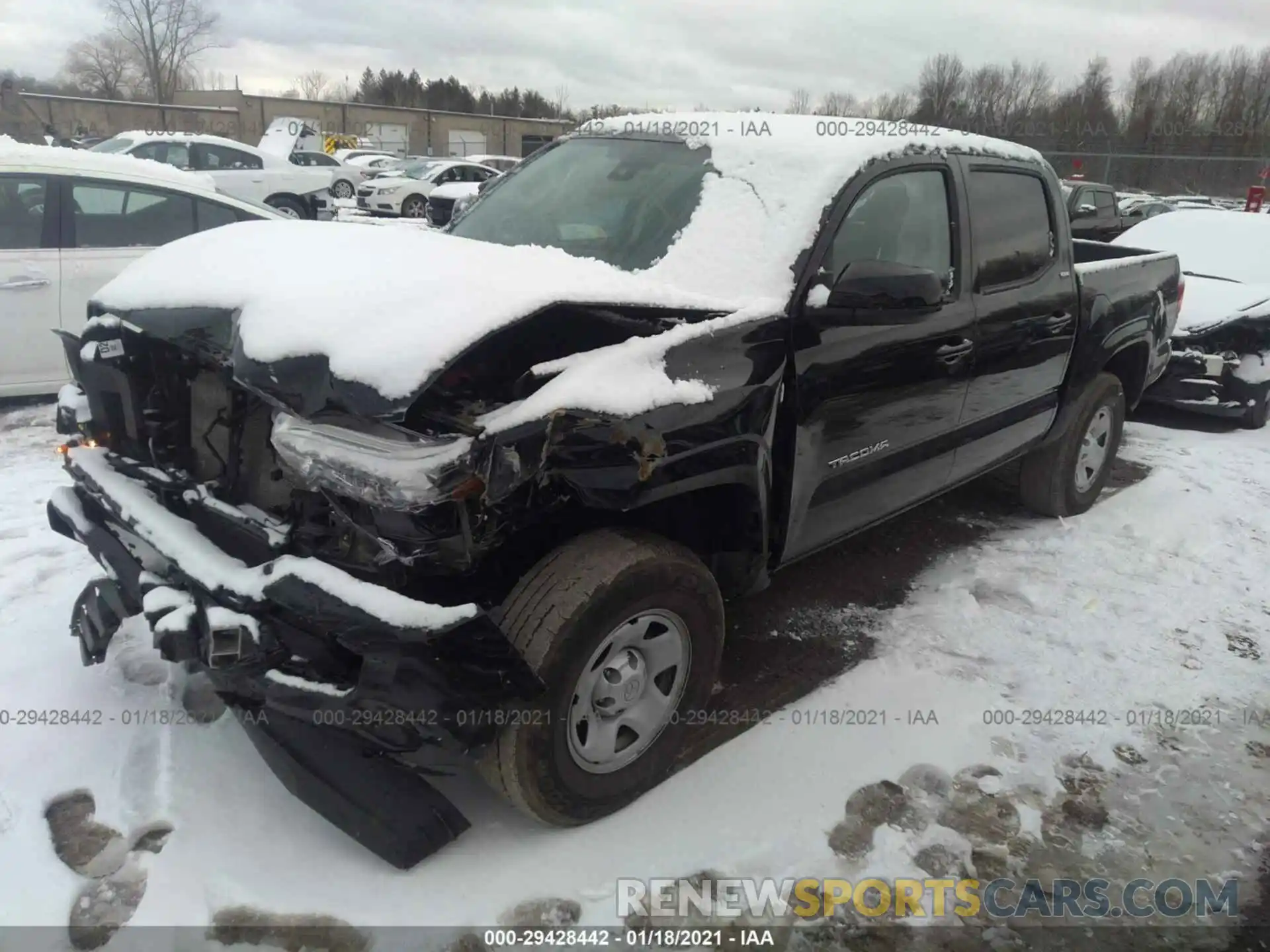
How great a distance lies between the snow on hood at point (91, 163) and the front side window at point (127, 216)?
88 millimetres

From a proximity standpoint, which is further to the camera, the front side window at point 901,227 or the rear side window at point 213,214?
the rear side window at point 213,214

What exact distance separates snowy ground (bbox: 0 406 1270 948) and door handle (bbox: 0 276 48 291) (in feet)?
6.56

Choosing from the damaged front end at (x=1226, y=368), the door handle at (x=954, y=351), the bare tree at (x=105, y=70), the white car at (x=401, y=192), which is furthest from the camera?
the bare tree at (x=105, y=70)

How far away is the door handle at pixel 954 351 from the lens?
348 cm

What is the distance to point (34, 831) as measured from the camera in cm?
246

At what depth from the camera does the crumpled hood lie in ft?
6.93

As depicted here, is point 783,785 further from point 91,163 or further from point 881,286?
point 91,163

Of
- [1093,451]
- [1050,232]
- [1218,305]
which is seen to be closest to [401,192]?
[1218,305]

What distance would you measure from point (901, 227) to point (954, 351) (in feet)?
1.75

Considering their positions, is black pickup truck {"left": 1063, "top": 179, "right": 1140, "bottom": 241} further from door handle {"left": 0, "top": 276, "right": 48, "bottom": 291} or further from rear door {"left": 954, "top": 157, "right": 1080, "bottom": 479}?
door handle {"left": 0, "top": 276, "right": 48, "bottom": 291}

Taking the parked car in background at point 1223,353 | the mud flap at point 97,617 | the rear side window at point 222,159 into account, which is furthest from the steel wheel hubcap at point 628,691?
the rear side window at point 222,159

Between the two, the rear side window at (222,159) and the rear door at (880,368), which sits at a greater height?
the rear side window at (222,159)

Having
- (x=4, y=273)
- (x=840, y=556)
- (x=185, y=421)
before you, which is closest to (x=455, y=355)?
(x=185, y=421)

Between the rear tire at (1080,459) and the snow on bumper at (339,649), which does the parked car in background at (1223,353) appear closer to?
the rear tire at (1080,459)
